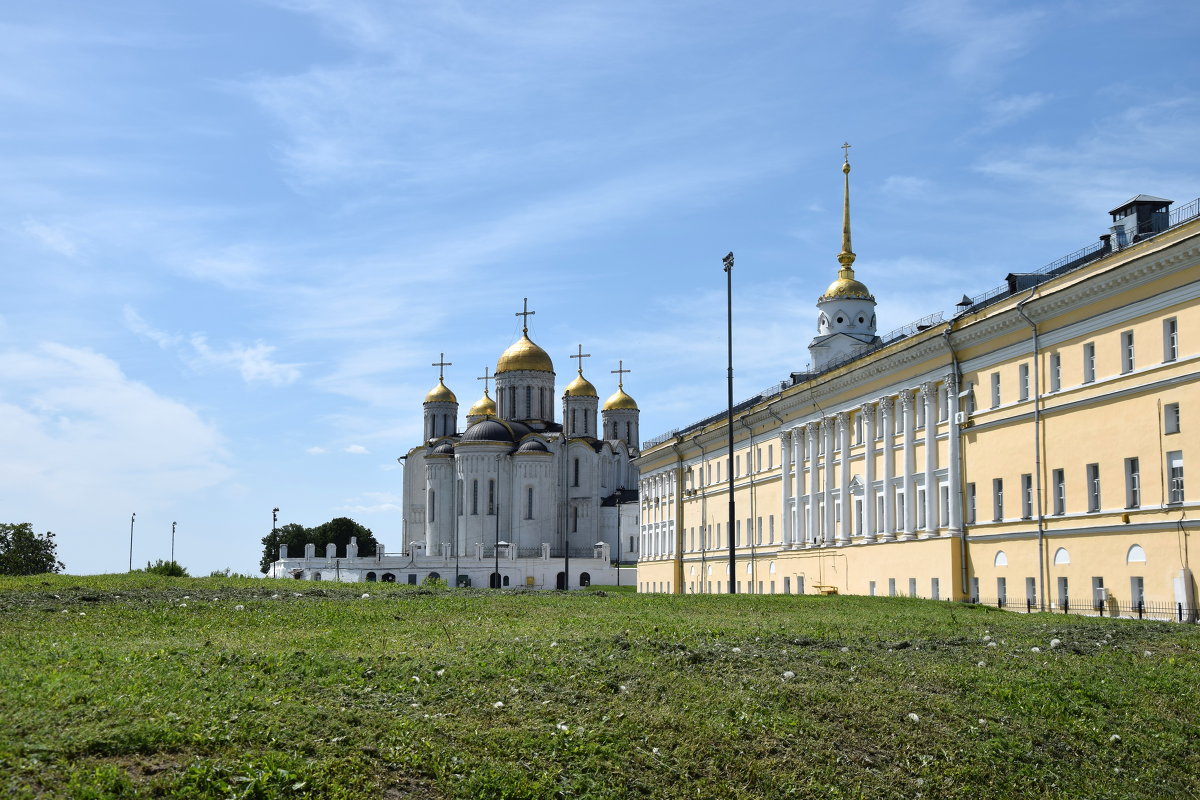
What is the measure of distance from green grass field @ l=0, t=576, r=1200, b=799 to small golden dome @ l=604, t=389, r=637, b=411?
4867 inches

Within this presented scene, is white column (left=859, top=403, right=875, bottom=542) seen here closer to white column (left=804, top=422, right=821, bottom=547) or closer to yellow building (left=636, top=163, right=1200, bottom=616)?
yellow building (left=636, top=163, right=1200, bottom=616)

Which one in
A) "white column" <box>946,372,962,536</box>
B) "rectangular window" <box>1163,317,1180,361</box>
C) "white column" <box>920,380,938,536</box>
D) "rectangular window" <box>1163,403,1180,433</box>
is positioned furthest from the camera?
"white column" <box>920,380,938,536</box>

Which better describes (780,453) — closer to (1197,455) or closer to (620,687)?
(1197,455)

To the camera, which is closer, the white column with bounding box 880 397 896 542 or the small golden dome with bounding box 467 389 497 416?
the white column with bounding box 880 397 896 542

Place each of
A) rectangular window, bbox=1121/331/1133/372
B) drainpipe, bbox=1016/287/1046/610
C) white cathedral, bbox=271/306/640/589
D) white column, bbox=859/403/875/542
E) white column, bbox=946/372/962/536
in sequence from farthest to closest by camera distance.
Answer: white cathedral, bbox=271/306/640/589 < white column, bbox=859/403/875/542 < white column, bbox=946/372/962/536 < drainpipe, bbox=1016/287/1046/610 < rectangular window, bbox=1121/331/1133/372

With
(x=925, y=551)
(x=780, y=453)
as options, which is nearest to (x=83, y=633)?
(x=925, y=551)

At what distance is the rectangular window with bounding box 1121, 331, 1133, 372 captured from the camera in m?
37.0

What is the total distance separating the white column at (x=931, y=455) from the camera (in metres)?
48.3

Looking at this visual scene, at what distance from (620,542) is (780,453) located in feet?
196

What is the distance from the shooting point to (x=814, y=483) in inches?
2404

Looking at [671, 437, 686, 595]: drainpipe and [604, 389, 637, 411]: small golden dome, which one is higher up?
[604, 389, 637, 411]: small golden dome

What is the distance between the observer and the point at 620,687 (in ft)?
52.6

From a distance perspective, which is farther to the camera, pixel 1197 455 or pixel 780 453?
pixel 780 453

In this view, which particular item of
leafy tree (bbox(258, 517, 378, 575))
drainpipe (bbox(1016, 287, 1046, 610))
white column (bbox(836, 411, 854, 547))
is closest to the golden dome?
leafy tree (bbox(258, 517, 378, 575))
